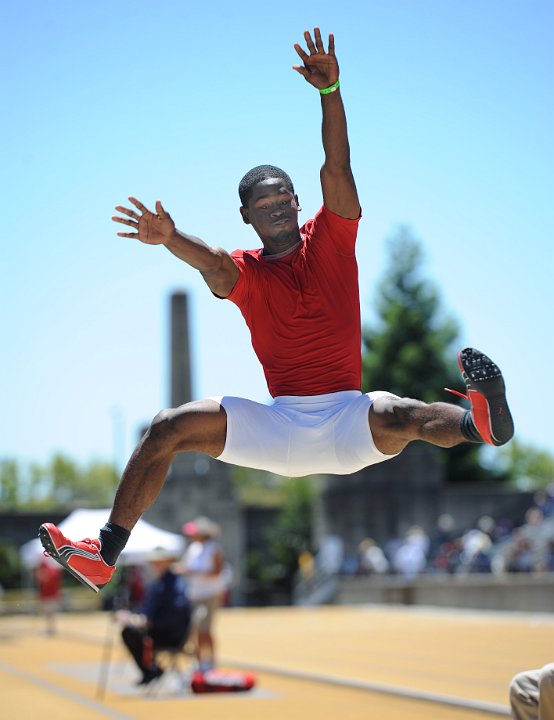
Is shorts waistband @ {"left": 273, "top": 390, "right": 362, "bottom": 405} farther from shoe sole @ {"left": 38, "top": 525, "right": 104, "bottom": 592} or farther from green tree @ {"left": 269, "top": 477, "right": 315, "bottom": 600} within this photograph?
green tree @ {"left": 269, "top": 477, "right": 315, "bottom": 600}

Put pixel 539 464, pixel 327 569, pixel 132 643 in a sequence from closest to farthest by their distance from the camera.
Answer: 1. pixel 132 643
2. pixel 327 569
3. pixel 539 464

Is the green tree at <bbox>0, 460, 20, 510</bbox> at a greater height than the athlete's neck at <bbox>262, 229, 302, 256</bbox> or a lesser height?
lesser

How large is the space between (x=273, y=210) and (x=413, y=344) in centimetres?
5682

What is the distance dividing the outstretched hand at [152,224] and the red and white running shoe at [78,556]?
1.50 metres

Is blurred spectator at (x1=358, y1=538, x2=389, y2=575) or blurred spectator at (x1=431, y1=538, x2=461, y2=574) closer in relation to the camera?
blurred spectator at (x1=431, y1=538, x2=461, y2=574)

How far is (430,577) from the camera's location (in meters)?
30.3

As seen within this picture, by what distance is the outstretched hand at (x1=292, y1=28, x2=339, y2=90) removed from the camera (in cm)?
586

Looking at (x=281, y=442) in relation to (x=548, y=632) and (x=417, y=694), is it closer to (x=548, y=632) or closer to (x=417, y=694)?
(x=417, y=694)

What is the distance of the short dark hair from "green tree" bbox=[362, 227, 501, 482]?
174ft

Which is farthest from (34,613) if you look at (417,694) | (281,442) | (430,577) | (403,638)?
(281,442)

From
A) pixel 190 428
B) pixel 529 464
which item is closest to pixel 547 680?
pixel 190 428

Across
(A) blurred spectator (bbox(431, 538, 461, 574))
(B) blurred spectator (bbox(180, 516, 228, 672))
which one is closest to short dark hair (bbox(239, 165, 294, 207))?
(B) blurred spectator (bbox(180, 516, 228, 672))

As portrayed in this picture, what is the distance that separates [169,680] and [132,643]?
5.59 feet

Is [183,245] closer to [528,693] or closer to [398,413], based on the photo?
[398,413]
